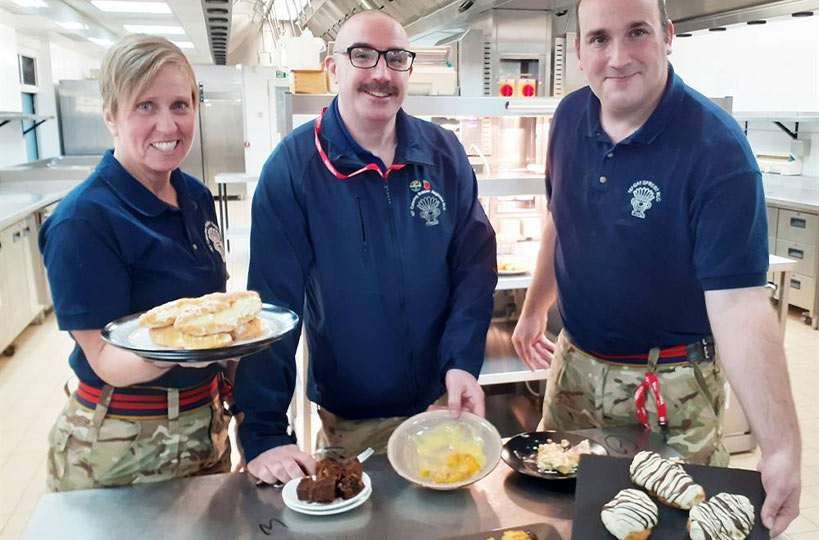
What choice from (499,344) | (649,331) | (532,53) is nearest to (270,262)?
(649,331)

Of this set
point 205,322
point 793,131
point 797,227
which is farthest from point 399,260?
point 793,131

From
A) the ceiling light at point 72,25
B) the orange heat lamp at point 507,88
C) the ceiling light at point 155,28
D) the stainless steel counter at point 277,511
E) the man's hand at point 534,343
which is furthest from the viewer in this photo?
the ceiling light at point 155,28

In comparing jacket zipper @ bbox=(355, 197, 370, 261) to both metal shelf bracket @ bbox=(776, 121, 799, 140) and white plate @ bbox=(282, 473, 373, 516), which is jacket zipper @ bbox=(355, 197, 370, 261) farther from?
metal shelf bracket @ bbox=(776, 121, 799, 140)

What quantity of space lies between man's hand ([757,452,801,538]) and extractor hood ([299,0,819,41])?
181 centimetres

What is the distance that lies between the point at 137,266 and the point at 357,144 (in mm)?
596

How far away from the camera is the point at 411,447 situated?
4.78ft

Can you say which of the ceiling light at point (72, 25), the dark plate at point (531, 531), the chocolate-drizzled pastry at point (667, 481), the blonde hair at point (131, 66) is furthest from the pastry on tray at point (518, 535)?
the ceiling light at point (72, 25)

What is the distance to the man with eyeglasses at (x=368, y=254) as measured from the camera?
5.31ft

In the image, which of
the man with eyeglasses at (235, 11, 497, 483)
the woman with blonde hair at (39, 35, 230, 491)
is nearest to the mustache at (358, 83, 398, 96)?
the man with eyeglasses at (235, 11, 497, 483)

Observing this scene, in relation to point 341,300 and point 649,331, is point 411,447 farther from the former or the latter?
point 649,331

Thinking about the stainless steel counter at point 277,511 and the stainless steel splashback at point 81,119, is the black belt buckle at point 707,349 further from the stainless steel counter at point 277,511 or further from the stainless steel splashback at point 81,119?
the stainless steel splashback at point 81,119

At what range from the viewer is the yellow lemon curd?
1.37 metres

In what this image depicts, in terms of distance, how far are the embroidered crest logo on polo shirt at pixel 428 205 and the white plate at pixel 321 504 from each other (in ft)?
2.26

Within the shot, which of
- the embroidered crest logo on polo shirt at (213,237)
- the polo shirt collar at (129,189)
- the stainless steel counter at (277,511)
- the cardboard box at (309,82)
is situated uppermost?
the cardboard box at (309,82)
